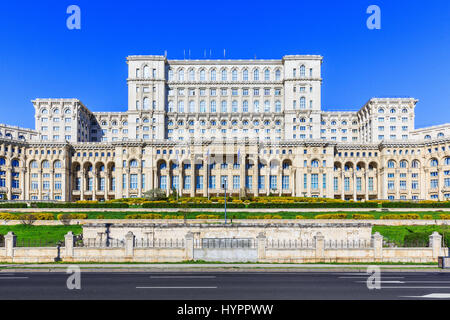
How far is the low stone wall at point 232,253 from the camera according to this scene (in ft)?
109

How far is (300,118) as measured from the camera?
107812 mm

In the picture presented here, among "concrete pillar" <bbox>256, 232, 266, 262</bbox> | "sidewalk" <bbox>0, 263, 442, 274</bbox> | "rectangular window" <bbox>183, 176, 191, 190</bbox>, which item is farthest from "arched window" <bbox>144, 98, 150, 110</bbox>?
"concrete pillar" <bbox>256, 232, 266, 262</bbox>

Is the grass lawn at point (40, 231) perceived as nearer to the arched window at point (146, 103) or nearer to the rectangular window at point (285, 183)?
the rectangular window at point (285, 183)

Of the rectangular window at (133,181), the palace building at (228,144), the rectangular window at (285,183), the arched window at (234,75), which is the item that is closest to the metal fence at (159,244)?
the palace building at (228,144)

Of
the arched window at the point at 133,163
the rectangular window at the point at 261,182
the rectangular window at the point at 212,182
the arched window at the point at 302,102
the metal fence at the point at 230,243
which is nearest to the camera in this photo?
the metal fence at the point at 230,243

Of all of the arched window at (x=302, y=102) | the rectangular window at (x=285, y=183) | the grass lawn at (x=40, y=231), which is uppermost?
the arched window at (x=302, y=102)

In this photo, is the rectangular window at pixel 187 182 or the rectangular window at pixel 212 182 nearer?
the rectangular window at pixel 212 182

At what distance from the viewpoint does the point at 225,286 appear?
21578 mm

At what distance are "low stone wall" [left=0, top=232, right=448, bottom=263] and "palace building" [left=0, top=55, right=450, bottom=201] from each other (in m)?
58.8

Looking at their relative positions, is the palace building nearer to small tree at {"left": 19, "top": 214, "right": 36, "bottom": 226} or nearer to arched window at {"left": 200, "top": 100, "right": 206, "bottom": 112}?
arched window at {"left": 200, "top": 100, "right": 206, "bottom": 112}

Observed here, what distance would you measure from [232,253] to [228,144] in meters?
65.3

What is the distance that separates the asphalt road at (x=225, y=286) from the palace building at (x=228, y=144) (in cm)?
6669

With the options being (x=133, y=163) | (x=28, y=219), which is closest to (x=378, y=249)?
(x=28, y=219)
